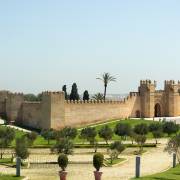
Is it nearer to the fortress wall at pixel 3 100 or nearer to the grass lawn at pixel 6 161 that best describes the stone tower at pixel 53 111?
the fortress wall at pixel 3 100

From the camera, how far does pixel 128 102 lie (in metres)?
A: 50.1

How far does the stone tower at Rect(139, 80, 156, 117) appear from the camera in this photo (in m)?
50.9

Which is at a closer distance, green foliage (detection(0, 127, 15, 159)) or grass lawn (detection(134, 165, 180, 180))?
grass lawn (detection(134, 165, 180, 180))

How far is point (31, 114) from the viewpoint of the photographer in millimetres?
46312

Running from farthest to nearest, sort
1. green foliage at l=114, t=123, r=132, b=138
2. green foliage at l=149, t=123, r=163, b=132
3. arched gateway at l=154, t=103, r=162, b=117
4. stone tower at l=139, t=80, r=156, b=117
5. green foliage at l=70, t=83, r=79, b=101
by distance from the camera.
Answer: green foliage at l=70, t=83, r=79, b=101 → arched gateway at l=154, t=103, r=162, b=117 → stone tower at l=139, t=80, r=156, b=117 → green foliage at l=149, t=123, r=163, b=132 → green foliage at l=114, t=123, r=132, b=138

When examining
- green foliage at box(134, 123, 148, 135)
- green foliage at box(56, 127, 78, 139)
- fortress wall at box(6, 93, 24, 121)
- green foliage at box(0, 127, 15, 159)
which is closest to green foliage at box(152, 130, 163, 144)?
green foliage at box(134, 123, 148, 135)

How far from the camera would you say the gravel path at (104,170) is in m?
21.9

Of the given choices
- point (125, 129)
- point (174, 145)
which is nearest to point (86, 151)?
point (125, 129)

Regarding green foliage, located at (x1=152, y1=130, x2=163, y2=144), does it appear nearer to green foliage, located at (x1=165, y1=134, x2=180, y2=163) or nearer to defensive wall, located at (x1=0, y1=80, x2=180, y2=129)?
green foliage, located at (x1=165, y1=134, x2=180, y2=163)

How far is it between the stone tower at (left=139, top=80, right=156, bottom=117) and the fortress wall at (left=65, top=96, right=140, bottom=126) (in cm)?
93

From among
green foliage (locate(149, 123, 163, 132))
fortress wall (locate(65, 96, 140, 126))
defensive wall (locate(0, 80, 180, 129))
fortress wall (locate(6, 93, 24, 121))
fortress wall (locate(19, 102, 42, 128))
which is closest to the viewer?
green foliage (locate(149, 123, 163, 132))

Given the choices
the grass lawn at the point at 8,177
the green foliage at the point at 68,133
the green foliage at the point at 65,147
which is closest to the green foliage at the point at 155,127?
the green foliage at the point at 68,133

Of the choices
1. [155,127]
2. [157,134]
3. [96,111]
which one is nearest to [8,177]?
[157,134]

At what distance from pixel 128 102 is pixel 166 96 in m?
4.82
